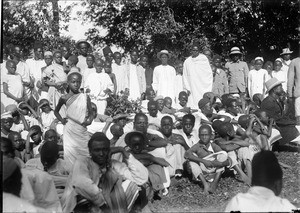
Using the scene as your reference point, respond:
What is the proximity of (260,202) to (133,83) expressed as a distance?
24.5ft

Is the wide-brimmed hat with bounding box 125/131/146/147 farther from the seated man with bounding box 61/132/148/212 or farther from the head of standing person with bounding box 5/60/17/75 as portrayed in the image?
the head of standing person with bounding box 5/60/17/75

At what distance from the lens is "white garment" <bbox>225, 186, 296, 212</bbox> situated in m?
3.17

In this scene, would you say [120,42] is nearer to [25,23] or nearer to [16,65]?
[25,23]

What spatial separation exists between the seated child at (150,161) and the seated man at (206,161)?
0.60 metres

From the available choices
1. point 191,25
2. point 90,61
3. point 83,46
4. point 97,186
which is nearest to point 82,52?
point 83,46

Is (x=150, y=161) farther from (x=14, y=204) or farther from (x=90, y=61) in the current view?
(x=90, y=61)

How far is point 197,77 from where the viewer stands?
10273 mm

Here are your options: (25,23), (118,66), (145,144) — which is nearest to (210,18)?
(118,66)

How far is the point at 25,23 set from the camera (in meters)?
11.3

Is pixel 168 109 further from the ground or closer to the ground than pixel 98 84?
closer to the ground

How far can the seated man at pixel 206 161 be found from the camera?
654 cm

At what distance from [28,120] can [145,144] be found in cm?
265

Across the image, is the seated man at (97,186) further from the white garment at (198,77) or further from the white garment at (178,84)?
the white garment at (178,84)

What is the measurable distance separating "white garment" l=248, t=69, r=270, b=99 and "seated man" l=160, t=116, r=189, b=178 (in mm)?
4026
